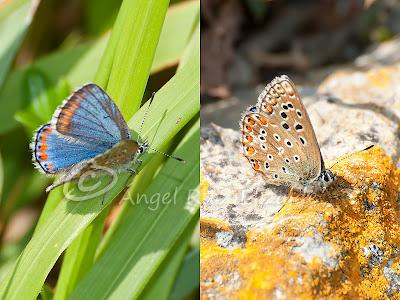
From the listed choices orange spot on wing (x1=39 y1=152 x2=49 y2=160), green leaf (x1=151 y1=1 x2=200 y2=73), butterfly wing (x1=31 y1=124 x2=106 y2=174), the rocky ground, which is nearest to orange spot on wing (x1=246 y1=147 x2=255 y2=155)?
the rocky ground

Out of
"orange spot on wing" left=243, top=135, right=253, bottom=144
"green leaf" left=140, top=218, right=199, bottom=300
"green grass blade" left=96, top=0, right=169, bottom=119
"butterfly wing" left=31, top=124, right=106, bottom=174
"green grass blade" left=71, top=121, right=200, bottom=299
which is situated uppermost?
"green grass blade" left=96, top=0, right=169, bottom=119

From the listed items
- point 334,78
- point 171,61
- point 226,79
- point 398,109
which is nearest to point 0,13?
point 171,61

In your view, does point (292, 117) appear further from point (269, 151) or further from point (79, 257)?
point (79, 257)

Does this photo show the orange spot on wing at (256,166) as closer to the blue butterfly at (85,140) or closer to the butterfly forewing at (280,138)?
the butterfly forewing at (280,138)

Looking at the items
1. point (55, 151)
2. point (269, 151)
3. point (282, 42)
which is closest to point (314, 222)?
point (269, 151)

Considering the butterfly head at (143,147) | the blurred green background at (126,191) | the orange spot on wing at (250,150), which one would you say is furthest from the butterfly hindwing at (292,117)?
the butterfly head at (143,147)

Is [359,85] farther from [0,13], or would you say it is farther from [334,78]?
[0,13]

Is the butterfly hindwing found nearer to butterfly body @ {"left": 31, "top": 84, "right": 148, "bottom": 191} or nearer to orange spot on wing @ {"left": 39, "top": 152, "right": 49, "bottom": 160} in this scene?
butterfly body @ {"left": 31, "top": 84, "right": 148, "bottom": 191}
